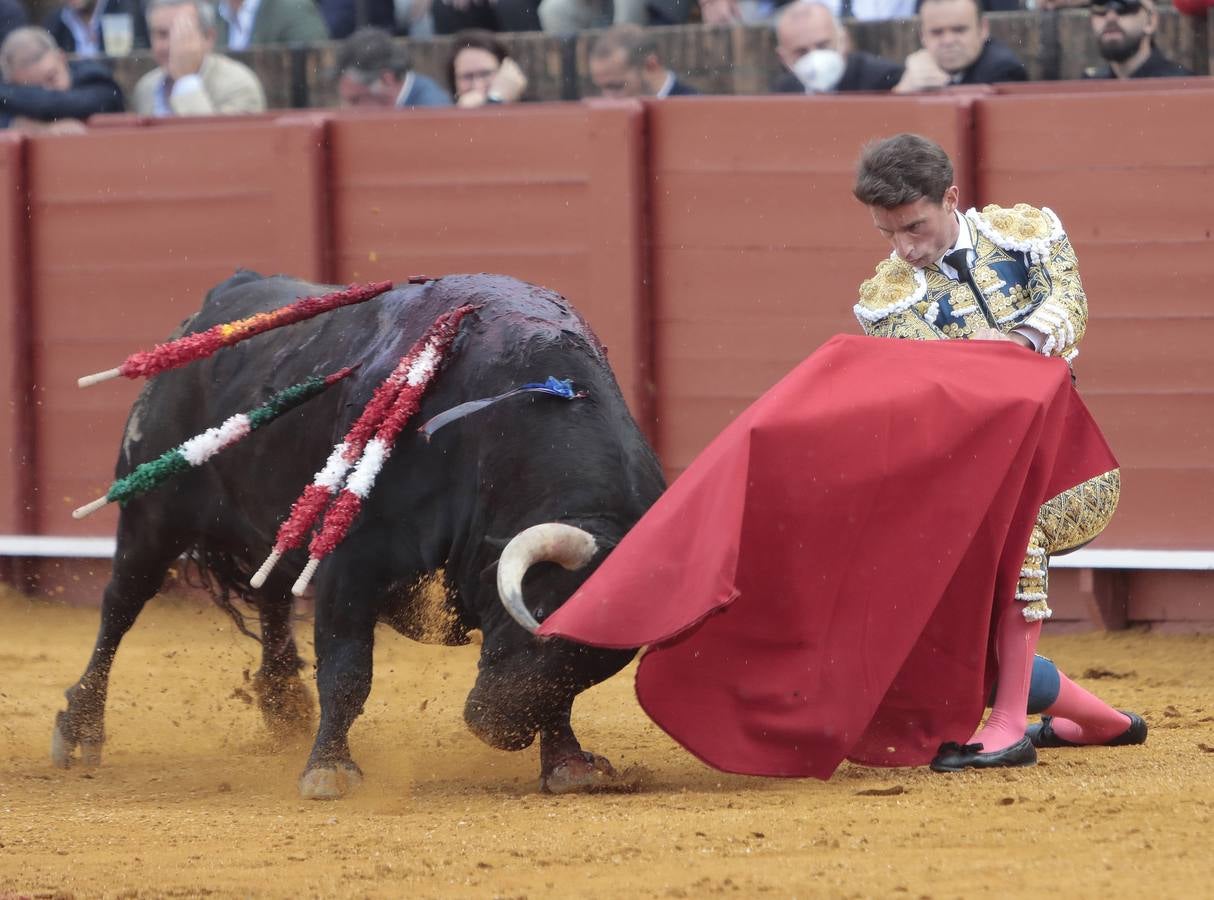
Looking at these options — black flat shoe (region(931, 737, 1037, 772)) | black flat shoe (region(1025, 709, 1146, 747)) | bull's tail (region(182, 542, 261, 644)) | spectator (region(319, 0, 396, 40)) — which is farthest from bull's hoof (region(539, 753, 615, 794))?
spectator (region(319, 0, 396, 40))

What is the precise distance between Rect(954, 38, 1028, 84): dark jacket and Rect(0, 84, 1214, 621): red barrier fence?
394 millimetres

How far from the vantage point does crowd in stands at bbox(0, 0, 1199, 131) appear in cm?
675

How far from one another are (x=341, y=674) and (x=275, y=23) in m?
5.16

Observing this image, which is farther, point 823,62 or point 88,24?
point 88,24

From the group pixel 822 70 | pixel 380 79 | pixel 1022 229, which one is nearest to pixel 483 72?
pixel 380 79

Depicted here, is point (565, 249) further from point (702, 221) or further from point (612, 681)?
point (612, 681)

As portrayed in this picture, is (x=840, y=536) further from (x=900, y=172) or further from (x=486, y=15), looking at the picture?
(x=486, y=15)

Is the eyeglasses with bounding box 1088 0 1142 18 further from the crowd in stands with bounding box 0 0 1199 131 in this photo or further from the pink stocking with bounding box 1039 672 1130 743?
the pink stocking with bounding box 1039 672 1130 743

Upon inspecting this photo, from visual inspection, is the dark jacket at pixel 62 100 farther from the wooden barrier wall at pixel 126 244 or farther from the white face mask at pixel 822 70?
the white face mask at pixel 822 70

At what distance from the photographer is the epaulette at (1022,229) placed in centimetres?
396

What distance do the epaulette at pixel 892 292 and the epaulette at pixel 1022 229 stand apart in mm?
155

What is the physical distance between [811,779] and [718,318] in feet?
9.36

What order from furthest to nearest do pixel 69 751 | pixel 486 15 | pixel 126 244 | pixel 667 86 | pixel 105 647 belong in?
pixel 486 15, pixel 126 244, pixel 667 86, pixel 105 647, pixel 69 751

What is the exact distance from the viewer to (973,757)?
157 inches
